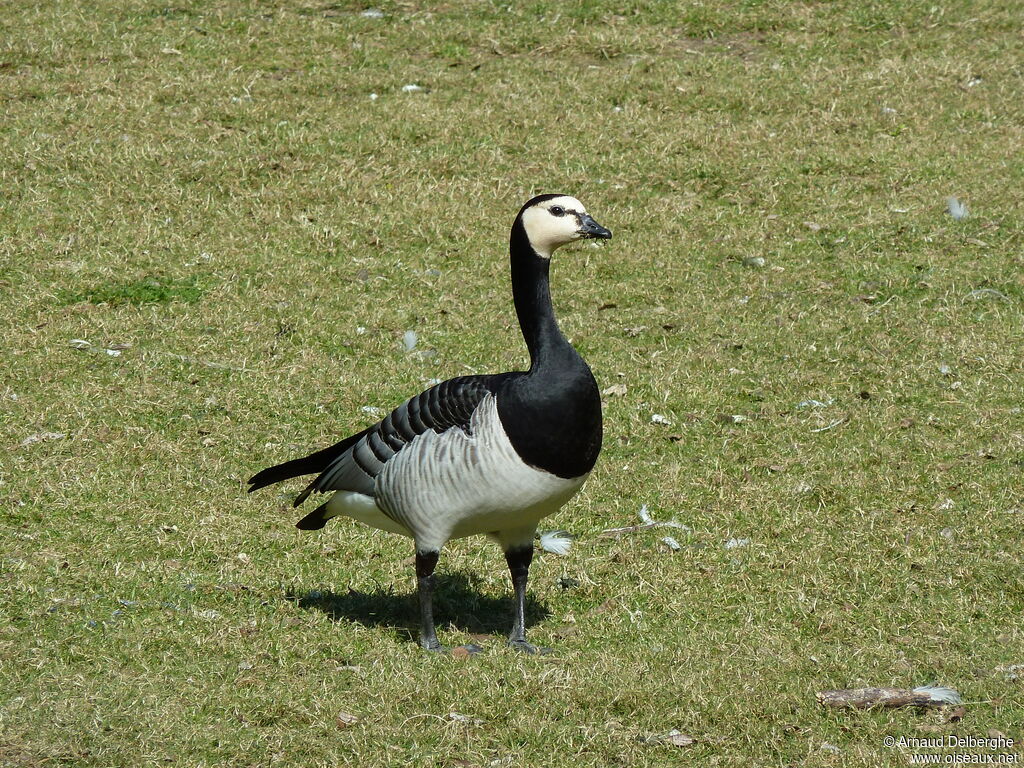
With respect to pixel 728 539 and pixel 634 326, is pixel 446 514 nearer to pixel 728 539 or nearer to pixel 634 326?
pixel 728 539

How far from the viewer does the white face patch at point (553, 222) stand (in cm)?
632

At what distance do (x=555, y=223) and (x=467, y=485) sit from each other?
1.34 m

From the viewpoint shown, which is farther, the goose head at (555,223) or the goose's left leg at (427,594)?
the goose's left leg at (427,594)

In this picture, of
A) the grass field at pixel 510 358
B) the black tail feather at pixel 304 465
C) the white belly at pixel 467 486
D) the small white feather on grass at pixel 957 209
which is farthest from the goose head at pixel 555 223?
the small white feather on grass at pixel 957 209

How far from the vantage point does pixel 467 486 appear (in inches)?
243

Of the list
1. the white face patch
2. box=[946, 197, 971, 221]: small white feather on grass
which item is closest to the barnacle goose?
the white face patch

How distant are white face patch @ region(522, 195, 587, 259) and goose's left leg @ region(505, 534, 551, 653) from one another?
153 cm

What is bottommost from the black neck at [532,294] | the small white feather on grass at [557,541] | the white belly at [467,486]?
the small white feather on grass at [557,541]

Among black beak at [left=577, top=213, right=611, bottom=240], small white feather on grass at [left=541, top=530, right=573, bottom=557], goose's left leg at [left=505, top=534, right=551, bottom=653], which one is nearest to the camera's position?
black beak at [left=577, top=213, right=611, bottom=240]

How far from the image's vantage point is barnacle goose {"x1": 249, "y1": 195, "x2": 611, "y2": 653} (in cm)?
609

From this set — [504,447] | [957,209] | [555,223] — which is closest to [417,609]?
[504,447]

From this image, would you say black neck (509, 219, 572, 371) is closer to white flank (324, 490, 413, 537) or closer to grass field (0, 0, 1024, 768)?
white flank (324, 490, 413, 537)

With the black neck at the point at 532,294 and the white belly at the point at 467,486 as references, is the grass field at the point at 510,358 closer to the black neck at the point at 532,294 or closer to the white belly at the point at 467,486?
the white belly at the point at 467,486

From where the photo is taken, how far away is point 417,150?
45.1 feet
